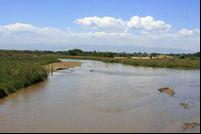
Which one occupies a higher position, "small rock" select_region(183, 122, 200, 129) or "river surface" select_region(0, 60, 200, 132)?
"river surface" select_region(0, 60, 200, 132)

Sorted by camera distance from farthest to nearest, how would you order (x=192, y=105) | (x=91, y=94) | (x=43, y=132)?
(x=91, y=94)
(x=192, y=105)
(x=43, y=132)

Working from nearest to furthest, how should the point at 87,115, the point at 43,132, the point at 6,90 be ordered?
the point at 43,132, the point at 87,115, the point at 6,90

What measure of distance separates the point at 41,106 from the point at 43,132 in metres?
5.60

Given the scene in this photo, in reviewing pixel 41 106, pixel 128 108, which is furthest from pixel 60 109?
pixel 128 108

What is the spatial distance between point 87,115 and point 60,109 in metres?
2.01

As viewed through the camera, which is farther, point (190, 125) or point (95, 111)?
point (95, 111)

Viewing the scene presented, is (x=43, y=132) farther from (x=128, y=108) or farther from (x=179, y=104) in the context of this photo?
(x=179, y=104)

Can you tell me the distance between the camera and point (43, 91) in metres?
25.2

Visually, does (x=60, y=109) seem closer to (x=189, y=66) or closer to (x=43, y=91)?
(x=43, y=91)

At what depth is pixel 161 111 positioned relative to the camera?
17.7m

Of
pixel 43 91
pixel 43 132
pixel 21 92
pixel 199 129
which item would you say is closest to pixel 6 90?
pixel 21 92

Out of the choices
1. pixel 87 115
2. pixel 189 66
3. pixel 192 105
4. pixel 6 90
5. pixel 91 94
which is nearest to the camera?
pixel 87 115

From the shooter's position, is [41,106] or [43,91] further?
[43,91]

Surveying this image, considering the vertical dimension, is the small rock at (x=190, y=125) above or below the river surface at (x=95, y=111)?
below
